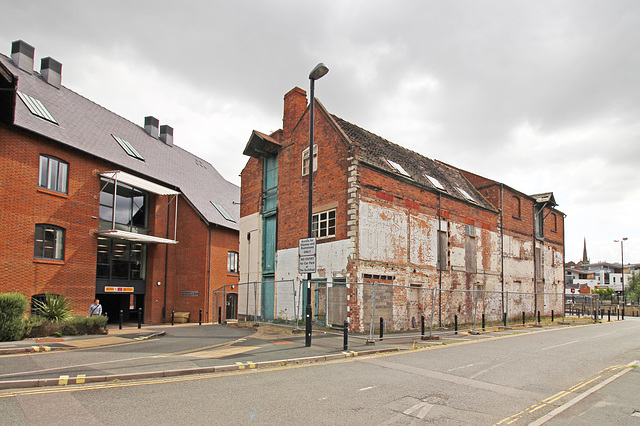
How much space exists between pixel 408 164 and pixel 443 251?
208 inches

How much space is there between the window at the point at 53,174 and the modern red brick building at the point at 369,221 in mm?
9757

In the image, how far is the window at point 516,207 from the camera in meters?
32.6

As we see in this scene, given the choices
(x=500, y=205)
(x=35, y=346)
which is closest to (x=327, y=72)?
(x=35, y=346)

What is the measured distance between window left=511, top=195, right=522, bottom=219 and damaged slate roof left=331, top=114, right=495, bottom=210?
2.97m

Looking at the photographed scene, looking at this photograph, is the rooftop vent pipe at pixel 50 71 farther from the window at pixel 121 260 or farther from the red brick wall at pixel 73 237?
the window at pixel 121 260

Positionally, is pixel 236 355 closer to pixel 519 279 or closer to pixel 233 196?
pixel 519 279

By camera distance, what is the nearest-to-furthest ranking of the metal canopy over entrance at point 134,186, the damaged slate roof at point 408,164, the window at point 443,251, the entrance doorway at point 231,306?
the damaged slate roof at point 408,164, the window at point 443,251, the metal canopy over entrance at point 134,186, the entrance doorway at point 231,306

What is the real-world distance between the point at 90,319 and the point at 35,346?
187 inches

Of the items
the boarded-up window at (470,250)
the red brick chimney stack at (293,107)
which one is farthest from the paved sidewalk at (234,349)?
the red brick chimney stack at (293,107)

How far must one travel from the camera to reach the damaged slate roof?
2206cm

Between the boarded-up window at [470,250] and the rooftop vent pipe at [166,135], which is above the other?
the rooftop vent pipe at [166,135]

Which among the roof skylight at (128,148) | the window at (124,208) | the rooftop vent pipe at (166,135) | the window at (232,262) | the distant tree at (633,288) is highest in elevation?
the rooftop vent pipe at (166,135)

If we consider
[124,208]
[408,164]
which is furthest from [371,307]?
[124,208]

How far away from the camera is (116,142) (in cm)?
3016
